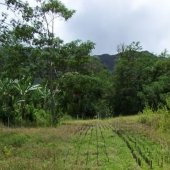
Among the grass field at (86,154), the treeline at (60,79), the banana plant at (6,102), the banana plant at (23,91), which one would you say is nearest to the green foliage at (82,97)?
the treeline at (60,79)

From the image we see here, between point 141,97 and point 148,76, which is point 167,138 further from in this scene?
point 148,76

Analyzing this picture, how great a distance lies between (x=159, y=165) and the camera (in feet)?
39.3

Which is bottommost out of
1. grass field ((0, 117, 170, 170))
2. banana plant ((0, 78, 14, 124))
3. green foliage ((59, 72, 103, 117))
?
grass field ((0, 117, 170, 170))

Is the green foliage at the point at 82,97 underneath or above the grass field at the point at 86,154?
above

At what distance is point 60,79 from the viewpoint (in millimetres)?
40781

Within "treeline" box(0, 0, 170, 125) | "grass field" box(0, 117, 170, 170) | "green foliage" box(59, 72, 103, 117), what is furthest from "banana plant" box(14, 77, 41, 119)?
"green foliage" box(59, 72, 103, 117)

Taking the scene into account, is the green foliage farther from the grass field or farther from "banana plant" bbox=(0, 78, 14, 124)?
the grass field

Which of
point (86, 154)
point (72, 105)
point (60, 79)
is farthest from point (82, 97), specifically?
point (86, 154)

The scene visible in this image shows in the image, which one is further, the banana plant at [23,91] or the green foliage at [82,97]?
the green foliage at [82,97]

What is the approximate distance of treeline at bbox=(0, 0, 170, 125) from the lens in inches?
1299

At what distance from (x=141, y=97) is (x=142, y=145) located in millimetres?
36468

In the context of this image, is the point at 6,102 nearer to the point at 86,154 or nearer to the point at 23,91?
the point at 23,91

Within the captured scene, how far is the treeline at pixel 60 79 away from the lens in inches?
1299

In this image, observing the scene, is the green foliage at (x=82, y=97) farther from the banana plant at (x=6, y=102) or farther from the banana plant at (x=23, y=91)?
the banana plant at (x=6, y=102)
